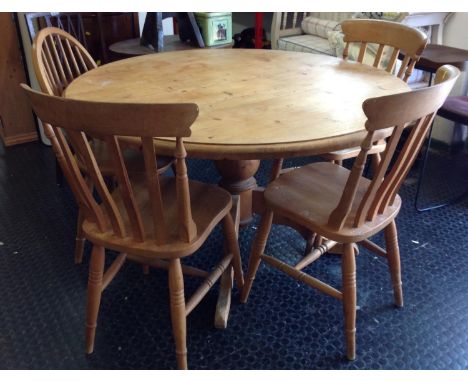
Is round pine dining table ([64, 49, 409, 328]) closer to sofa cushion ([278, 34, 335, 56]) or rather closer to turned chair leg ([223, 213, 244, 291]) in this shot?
turned chair leg ([223, 213, 244, 291])

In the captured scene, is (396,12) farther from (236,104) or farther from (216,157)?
(216,157)

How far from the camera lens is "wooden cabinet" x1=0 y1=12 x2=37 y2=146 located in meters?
2.66

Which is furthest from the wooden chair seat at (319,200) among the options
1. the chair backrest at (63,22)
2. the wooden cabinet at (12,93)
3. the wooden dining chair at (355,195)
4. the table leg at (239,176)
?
the wooden cabinet at (12,93)

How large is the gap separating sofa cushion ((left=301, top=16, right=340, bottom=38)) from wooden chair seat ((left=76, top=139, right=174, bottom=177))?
188 cm

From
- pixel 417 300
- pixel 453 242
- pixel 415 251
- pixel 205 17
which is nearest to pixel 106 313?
pixel 417 300

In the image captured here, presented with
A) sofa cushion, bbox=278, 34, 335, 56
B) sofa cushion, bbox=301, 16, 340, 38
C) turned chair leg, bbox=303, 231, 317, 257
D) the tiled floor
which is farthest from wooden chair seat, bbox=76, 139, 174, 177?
sofa cushion, bbox=301, 16, 340, 38

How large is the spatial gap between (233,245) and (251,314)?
282 millimetres

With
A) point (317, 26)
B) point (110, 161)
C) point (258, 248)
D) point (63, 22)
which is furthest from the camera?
point (317, 26)

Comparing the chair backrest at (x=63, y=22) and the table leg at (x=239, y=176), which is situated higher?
the chair backrest at (x=63, y=22)

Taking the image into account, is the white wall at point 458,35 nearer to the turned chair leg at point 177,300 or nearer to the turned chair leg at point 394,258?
the turned chair leg at point 394,258

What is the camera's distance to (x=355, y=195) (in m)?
1.43

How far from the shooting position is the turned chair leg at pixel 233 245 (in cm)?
153

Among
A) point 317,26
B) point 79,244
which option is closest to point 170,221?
point 79,244

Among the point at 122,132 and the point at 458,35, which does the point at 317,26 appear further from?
the point at 122,132
